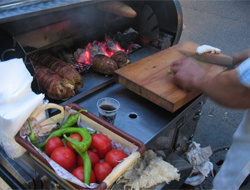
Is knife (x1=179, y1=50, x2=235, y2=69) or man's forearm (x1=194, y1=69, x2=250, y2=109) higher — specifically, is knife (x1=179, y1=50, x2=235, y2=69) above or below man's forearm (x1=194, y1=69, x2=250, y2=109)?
below

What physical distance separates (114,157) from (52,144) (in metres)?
0.45

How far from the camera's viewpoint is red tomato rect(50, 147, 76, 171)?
154 cm

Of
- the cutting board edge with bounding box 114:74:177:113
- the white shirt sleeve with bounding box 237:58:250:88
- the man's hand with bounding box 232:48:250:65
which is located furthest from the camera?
the man's hand with bounding box 232:48:250:65

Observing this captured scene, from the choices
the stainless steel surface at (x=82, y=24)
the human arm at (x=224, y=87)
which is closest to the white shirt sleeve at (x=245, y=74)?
the human arm at (x=224, y=87)

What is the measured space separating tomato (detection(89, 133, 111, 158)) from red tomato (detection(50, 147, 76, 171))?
0.16m

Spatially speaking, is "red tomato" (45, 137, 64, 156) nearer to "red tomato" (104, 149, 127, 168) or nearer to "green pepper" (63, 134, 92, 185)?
"green pepper" (63, 134, 92, 185)

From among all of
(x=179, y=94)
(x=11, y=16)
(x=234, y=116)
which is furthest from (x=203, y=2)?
(x=11, y=16)

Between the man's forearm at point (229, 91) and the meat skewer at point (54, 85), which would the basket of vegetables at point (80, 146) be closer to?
the meat skewer at point (54, 85)

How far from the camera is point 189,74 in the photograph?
6.58 feet

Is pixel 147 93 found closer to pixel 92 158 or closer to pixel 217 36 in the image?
pixel 92 158

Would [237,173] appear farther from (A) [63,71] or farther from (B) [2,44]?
(B) [2,44]

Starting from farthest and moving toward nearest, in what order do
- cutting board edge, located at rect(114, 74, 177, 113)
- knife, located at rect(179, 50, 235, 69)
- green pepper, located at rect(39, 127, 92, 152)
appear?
1. knife, located at rect(179, 50, 235, 69)
2. cutting board edge, located at rect(114, 74, 177, 113)
3. green pepper, located at rect(39, 127, 92, 152)

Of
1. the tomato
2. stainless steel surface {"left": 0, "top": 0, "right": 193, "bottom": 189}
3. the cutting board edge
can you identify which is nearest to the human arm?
the cutting board edge

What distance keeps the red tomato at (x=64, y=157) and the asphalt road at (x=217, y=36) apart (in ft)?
8.22
